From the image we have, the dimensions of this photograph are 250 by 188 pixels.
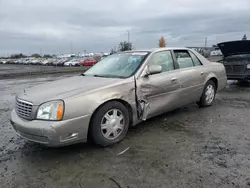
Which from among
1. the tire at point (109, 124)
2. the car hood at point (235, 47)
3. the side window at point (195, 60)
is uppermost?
the car hood at point (235, 47)

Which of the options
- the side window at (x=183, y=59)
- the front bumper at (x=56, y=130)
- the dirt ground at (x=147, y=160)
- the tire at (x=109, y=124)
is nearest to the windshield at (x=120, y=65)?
the tire at (x=109, y=124)

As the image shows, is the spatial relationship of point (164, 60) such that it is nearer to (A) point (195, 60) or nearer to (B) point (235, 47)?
(A) point (195, 60)

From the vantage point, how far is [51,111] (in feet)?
10.5

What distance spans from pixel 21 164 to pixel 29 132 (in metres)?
0.46

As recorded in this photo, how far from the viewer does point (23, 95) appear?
12.2 feet

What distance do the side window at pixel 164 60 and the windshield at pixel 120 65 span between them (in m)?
0.19

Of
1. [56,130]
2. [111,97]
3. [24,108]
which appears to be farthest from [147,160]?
[24,108]

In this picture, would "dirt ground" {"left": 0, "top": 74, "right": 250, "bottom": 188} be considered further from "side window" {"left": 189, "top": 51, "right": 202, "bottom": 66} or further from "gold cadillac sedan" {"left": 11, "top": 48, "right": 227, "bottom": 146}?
"side window" {"left": 189, "top": 51, "right": 202, "bottom": 66}

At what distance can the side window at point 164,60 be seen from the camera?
4.62 meters

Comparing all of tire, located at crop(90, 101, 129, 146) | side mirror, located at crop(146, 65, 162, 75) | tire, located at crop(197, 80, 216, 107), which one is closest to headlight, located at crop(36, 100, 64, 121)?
tire, located at crop(90, 101, 129, 146)

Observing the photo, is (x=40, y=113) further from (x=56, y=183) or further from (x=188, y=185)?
(x=188, y=185)

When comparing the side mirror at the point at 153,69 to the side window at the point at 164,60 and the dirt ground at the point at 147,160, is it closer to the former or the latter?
the side window at the point at 164,60

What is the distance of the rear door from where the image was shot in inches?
197

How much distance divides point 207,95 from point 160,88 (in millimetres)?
1995
